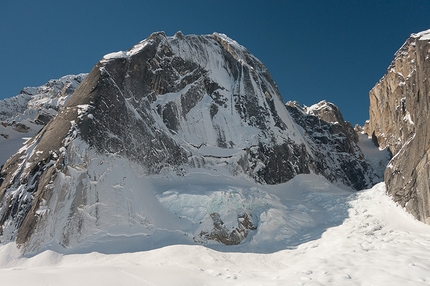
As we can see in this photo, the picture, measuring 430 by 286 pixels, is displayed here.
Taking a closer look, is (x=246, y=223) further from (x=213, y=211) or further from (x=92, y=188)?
(x=92, y=188)

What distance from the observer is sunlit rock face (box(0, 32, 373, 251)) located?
52.5 feet

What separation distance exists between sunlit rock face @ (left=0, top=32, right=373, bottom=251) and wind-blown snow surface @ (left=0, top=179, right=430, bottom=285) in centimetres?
201

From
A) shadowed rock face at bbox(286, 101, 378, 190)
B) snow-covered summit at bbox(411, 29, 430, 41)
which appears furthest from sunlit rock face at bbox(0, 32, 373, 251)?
snow-covered summit at bbox(411, 29, 430, 41)

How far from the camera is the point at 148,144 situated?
22.9 meters

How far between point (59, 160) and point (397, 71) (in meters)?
46.6

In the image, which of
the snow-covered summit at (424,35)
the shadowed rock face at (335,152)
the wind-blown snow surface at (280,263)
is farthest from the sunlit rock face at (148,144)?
the snow-covered summit at (424,35)

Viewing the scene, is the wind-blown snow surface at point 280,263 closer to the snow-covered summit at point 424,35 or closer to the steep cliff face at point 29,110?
the snow-covered summit at point 424,35

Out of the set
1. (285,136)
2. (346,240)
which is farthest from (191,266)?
(285,136)

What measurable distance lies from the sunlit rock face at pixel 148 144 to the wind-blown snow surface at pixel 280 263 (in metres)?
2.01

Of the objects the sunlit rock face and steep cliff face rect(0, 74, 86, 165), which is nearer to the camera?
the sunlit rock face

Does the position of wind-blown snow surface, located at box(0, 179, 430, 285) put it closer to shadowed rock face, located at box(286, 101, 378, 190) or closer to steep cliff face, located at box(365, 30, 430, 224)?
steep cliff face, located at box(365, 30, 430, 224)

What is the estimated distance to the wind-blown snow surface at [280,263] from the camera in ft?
35.0

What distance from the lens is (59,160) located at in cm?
1683

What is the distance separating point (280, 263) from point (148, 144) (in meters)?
13.1
